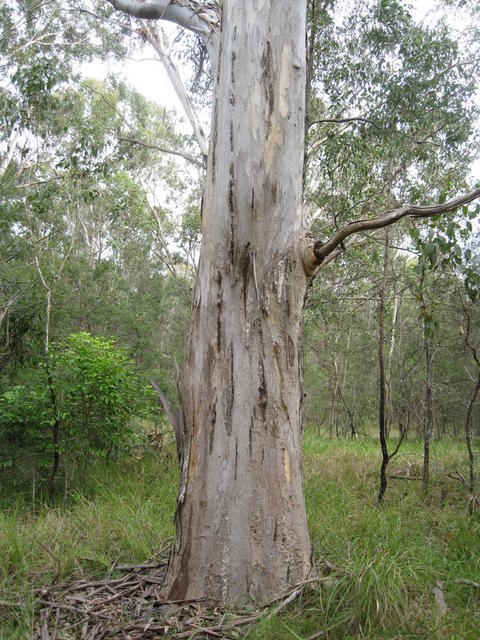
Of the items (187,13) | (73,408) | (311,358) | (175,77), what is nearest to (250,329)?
(187,13)

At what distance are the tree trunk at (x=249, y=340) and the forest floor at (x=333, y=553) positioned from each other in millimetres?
259

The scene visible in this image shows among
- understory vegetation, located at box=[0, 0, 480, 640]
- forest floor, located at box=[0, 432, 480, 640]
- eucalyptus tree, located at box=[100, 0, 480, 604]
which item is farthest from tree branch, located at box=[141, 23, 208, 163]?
eucalyptus tree, located at box=[100, 0, 480, 604]

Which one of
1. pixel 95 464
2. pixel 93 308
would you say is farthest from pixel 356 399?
pixel 95 464

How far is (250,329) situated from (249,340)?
0.18 ft

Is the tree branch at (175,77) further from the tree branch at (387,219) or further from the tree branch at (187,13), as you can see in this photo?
the tree branch at (387,219)

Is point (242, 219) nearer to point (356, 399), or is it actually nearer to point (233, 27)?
point (233, 27)

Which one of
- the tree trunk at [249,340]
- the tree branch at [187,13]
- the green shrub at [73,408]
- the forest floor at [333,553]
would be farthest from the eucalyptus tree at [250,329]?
the green shrub at [73,408]

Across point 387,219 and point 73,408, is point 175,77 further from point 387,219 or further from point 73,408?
point 387,219

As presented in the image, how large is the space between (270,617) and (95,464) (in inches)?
183

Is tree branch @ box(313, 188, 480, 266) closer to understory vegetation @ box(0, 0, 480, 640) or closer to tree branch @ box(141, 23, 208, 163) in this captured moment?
understory vegetation @ box(0, 0, 480, 640)

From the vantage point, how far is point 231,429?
2.60 m

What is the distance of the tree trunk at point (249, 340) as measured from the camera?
2549mm

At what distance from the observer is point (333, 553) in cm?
317

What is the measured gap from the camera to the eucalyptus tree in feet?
8.37
